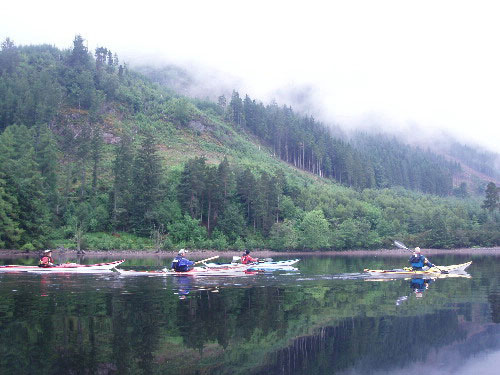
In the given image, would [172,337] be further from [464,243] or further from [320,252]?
[464,243]

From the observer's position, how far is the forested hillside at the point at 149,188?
83812 millimetres

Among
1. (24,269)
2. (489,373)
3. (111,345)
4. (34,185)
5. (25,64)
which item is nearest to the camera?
(489,373)

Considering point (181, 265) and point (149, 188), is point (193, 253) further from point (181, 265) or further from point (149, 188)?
point (181, 265)

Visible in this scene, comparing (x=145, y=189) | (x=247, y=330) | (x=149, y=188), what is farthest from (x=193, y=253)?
(x=247, y=330)

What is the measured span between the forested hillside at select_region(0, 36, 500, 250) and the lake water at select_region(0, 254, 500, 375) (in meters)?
49.7

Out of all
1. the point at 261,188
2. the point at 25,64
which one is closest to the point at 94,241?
the point at 261,188

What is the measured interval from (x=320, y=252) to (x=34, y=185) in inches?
2221

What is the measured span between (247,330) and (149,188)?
240ft

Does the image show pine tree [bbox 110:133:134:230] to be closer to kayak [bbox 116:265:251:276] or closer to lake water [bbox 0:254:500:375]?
kayak [bbox 116:265:251:276]

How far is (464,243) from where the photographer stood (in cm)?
10644

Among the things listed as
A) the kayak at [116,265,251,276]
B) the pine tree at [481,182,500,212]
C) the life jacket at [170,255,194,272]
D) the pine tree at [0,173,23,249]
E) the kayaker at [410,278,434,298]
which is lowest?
the kayaker at [410,278,434,298]

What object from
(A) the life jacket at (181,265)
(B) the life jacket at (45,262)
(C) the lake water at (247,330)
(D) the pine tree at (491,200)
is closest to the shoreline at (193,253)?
(D) the pine tree at (491,200)

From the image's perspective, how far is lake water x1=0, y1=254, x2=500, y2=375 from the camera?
16.1 metres

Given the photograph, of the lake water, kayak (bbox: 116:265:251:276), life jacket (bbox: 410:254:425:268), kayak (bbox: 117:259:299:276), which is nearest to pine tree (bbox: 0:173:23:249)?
kayak (bbox: 116:265:251:276)
